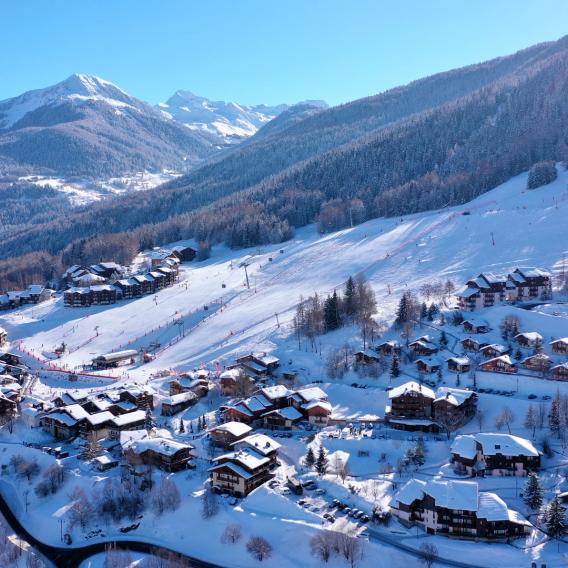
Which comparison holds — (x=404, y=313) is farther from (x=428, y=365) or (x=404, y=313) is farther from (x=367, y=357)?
(x=428, y=365)

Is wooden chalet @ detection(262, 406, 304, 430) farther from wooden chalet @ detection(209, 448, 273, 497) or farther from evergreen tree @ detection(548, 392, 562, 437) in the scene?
evergreen tree @ detection(548, 392, 562, 437)

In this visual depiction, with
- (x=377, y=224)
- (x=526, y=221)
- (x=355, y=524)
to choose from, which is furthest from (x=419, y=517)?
(x=377, y=224)

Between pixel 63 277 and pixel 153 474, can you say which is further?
pixel 63 277

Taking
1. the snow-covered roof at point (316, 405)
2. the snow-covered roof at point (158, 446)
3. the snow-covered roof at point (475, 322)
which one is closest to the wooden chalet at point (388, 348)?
the snow-covered roof at point (475, 322)

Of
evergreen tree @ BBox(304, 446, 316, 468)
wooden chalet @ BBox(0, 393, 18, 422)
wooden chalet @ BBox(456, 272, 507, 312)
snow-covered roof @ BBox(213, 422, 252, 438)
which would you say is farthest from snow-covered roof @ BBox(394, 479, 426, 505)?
wooden chalet @ BBox(0, 393, 18, 422)

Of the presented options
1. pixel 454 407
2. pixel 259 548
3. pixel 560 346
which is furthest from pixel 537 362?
pixel 259 548


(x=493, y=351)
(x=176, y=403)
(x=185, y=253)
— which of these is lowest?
(x=176, y=403)

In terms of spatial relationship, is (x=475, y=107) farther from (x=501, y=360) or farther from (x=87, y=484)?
(x=87, y=484)
